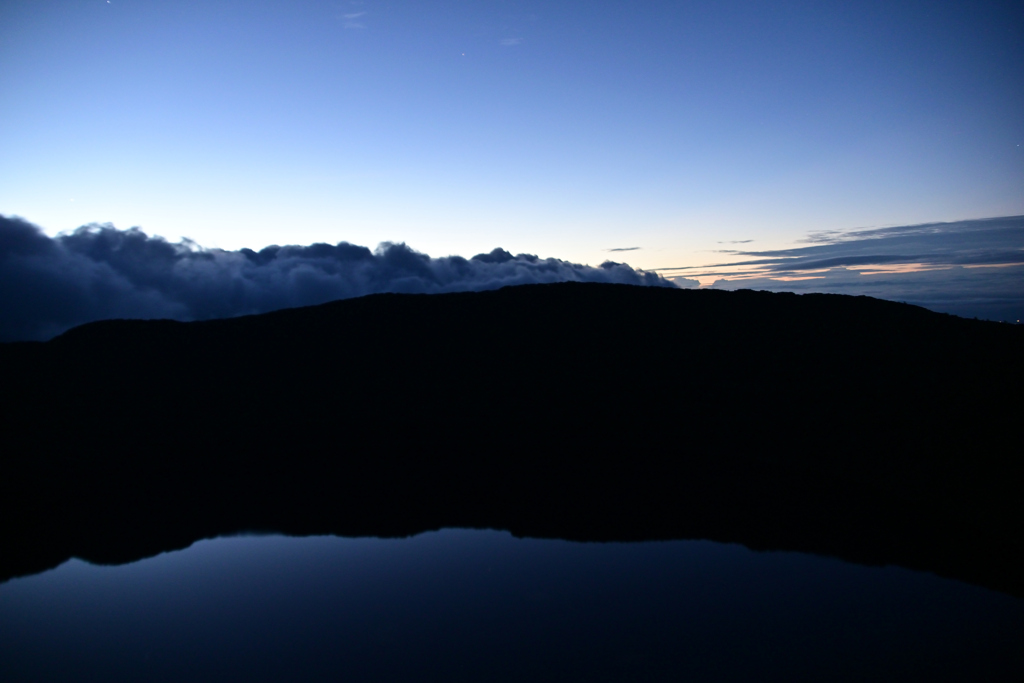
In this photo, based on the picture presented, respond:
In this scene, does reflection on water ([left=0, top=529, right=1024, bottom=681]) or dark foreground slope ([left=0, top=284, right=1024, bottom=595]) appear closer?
reflection on water ([left=0, top=529, right=1024, bottom=681])

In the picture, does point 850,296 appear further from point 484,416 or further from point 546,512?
point 546,512

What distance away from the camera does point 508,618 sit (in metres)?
17.8

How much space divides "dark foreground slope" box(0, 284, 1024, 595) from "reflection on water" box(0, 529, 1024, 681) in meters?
3.13

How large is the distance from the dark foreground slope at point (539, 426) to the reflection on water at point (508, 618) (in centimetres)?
313

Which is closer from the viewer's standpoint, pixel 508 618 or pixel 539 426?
pixel 508 618

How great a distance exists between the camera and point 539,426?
144 ft

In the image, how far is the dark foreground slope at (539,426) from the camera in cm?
2708

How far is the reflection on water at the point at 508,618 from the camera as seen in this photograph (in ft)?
49.6

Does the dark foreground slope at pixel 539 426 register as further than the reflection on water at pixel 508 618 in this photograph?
Yes

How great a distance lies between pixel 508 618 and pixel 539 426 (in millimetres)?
26257

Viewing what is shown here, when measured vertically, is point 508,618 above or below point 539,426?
above

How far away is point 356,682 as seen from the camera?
14625mm

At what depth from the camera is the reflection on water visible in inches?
595

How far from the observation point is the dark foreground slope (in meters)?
27.1
